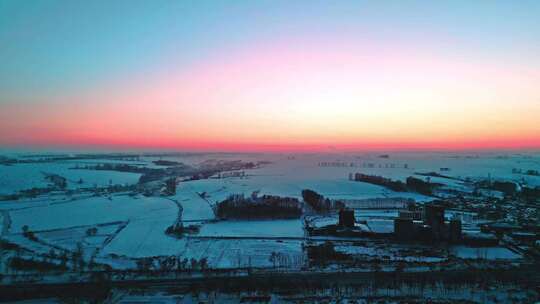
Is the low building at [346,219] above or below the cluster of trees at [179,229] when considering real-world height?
above

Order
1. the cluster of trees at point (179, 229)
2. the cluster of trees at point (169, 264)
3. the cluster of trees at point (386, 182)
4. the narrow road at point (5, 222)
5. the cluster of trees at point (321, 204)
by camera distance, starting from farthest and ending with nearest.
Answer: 1. the cluster of trees at point (386, 182)
2. the cluster of trees at point (321, 204)
3. the narrow road at point (5, 222)
4. the cluster of trees at point (179, 229)
5. the cluster of trees at point (169, 264)

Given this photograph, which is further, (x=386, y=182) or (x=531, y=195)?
(x=386, y=182)

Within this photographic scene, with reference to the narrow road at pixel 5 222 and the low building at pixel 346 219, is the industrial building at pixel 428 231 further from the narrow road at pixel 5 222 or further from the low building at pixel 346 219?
the narrow road at pixel 5 222

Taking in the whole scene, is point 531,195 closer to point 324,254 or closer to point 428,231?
point 428,231

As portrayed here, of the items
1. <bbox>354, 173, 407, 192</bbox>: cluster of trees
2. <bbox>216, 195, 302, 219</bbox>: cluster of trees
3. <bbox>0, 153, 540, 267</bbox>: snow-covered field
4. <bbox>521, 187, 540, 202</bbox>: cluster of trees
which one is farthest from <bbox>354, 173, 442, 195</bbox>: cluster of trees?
<bbox>216, 195, 302, 219</bbox>: cluster of trees

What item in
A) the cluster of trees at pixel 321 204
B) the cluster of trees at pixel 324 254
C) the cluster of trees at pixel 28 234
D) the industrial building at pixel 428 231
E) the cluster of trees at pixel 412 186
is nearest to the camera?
the cluster of trees at pixel 324 254

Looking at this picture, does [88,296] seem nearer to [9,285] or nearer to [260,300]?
[9,285]

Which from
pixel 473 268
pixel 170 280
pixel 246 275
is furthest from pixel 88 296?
pixel 473 268

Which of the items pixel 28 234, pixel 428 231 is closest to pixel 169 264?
pixel 28 234

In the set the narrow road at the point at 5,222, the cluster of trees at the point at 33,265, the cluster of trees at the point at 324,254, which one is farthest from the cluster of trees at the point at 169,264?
the narrow road at the point at 5,222

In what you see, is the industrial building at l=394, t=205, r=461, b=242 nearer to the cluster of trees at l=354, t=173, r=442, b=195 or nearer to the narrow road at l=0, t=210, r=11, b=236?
the cluster of trees at l=354, t=173, r=442, b=195

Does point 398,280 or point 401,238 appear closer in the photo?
point 398,280
